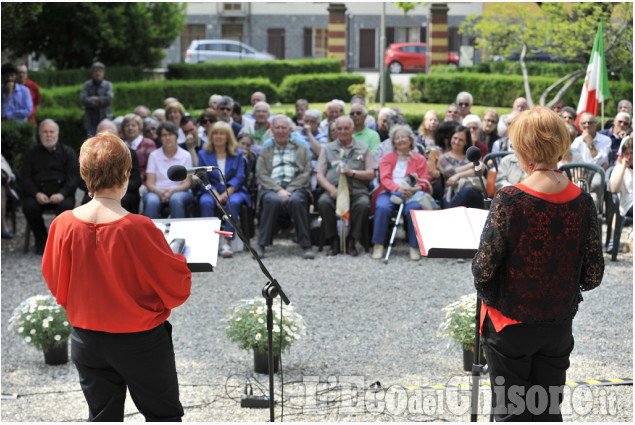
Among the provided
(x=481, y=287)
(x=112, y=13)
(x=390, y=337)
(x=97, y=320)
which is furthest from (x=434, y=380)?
(x=112, y=13)

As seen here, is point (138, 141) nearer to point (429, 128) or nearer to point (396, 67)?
point (429, 128)

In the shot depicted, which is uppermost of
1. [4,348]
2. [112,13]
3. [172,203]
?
[112,13]

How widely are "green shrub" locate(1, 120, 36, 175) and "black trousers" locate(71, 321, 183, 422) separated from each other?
23.2 feet

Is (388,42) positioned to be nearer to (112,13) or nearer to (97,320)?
(112,13)

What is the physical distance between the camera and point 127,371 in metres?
3.27

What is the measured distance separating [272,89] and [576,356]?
21007 millimetres

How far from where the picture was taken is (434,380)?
208 inches

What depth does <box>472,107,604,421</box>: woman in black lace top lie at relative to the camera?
10.5 feet

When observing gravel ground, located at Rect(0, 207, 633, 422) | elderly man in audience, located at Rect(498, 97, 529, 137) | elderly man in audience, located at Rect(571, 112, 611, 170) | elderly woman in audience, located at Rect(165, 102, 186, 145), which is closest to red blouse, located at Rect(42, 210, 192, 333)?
gravel ground, located at Rect(0, 207, 633, 422)

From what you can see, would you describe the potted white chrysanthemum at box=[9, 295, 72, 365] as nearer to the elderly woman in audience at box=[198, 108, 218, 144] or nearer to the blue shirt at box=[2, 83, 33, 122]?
the elderly woman in audience at box=[198, 108, 218, 144]

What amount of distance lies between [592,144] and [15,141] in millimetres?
6648

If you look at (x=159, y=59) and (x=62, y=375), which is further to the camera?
(x=159, y=59)

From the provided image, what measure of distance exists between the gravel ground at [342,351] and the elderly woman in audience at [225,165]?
0.62m

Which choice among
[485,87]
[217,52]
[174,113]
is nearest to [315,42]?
[217,52]
